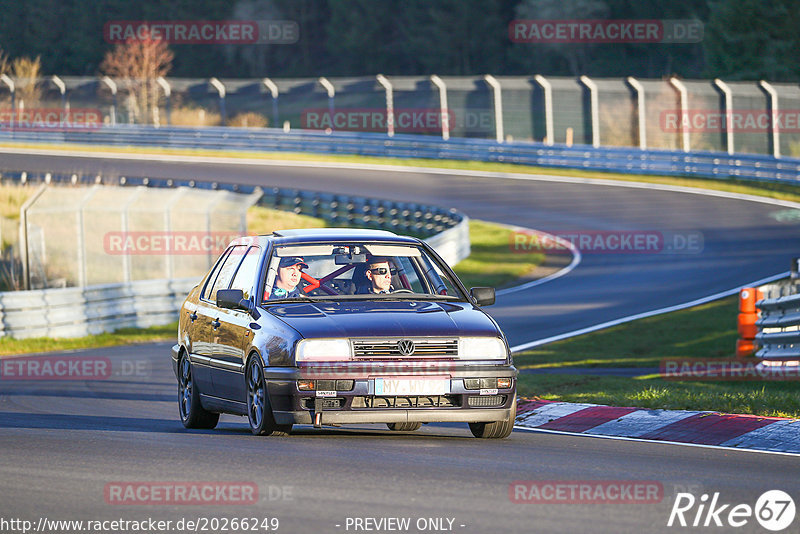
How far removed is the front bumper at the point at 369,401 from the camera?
345 inches

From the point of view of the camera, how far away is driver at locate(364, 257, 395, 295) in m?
9.92

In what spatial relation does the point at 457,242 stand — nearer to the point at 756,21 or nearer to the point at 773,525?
the point at 773,525

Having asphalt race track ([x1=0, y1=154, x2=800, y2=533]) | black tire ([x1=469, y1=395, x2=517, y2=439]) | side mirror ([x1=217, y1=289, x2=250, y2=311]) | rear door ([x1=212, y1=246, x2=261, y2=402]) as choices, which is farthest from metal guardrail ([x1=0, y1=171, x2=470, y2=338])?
black tire ([x1=469, y1=395, x2=517, y2=439])

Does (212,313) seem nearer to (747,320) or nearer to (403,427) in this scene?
(403,427)

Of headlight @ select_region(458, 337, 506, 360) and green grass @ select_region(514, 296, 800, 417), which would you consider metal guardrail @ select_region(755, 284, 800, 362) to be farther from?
headlight @ select_region(458, 337, 506, 360)

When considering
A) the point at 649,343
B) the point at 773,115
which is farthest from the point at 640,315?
the point at 773,115

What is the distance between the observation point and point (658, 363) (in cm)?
1683

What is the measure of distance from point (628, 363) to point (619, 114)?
2870 cm

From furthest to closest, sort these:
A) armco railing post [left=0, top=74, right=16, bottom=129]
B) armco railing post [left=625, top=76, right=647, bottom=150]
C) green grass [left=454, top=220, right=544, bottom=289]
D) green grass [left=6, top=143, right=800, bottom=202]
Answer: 1. armco railing post [left=0, top=74, right=16, bottom=129]
2. armco railing post [left=625, top=76, right=647, bottom=150]
3. green grass [left=6, top=143, right=800, bottom=202]
4. green grass [left=454, top=220, right=544, bottom=289]

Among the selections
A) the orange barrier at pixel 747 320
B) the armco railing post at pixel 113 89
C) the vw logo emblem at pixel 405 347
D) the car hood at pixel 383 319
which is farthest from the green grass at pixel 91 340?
the armco railing post at pixel 113 89

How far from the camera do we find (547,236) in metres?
32.0

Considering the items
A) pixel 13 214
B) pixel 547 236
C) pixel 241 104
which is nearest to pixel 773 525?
pixel 547 236

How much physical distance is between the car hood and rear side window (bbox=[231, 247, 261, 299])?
0.52 metres

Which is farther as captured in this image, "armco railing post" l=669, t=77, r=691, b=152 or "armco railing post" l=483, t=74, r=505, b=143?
"armco railing post" l=483, t=74, r=505, b=143
